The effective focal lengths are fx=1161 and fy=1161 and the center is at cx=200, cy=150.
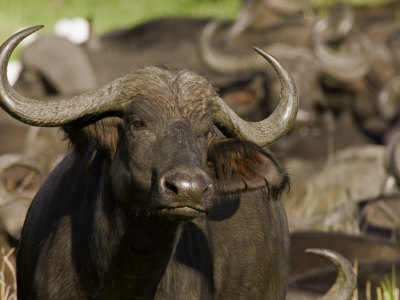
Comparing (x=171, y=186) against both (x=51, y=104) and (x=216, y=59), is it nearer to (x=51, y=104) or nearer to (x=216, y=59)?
(x=51, y=104)

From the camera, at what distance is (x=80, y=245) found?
5211mm

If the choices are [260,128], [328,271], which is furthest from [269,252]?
[328,271]

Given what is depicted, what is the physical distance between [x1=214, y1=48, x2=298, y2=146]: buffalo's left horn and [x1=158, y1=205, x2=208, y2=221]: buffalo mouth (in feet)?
2.19

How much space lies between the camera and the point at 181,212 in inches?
181

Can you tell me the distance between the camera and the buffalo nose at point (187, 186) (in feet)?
14.8

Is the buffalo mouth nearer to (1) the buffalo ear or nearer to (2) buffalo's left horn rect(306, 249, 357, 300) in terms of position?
(1) the buffalo ear

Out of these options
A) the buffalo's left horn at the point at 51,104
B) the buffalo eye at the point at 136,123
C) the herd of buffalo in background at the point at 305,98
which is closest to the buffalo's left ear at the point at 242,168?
the buffalo eye at the point at 136,123

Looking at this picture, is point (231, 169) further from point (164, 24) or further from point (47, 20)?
point (47, 20)

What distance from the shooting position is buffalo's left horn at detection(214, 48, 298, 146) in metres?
5.21

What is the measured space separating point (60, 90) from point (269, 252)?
11030 millimetres

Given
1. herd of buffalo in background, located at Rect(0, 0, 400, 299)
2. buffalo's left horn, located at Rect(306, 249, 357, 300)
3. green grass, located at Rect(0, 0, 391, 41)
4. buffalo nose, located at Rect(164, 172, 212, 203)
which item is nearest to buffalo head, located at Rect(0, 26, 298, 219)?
buffalo nose, located at Rect(164, 172, 212, 203)

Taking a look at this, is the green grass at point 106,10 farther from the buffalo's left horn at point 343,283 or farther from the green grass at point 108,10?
the buffalo's left horn at point 343,283

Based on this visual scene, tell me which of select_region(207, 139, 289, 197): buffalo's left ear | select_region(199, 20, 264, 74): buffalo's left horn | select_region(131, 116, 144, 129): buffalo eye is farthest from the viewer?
select_region(199, 20, 264, 74): buffalo's left horn

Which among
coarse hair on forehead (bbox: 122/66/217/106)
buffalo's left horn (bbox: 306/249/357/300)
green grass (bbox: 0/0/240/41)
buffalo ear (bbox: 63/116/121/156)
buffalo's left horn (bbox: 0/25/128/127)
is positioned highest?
green grass (bbox: 0/0/240/41)
